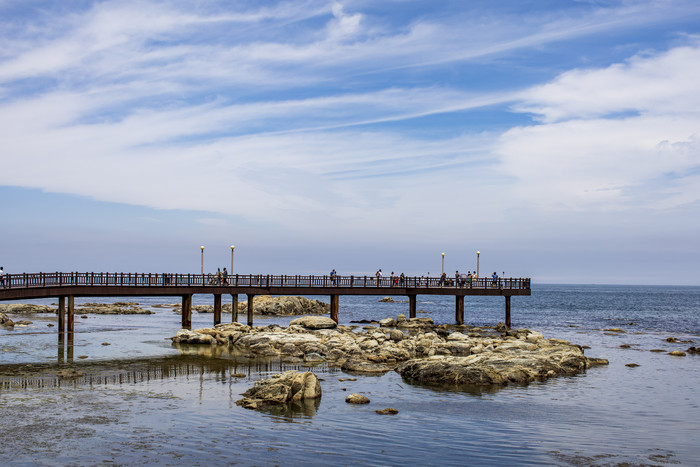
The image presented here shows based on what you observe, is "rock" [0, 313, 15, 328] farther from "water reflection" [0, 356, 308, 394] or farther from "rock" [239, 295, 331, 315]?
"rock" [239, 295, 331, 315]

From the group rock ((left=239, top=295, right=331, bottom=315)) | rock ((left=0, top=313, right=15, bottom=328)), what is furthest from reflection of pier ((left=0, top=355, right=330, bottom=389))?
rock ((left=239, top=295, right=331, bottom=315))

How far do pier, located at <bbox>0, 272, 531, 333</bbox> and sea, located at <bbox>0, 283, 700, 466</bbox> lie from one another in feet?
33.9

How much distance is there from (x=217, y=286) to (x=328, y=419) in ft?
111

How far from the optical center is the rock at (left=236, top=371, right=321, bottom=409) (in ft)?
80.7

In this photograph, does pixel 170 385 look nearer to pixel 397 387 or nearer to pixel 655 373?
pixel 397 387

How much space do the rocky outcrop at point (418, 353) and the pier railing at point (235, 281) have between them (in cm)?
667

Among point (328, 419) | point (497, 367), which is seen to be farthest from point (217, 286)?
point (328, 419)

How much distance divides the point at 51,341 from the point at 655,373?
39822 mm

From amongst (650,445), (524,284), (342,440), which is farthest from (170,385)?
(524,284)

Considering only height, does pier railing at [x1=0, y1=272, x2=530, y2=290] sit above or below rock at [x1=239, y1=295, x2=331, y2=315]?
above

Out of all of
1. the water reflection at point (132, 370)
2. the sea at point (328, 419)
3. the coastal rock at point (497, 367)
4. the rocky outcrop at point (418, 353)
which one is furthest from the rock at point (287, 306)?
the coastal rock at point (497, 367)

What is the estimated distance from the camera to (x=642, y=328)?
72.6 meters

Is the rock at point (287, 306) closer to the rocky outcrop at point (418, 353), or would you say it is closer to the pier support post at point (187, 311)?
the pier support post at point (187, 311)

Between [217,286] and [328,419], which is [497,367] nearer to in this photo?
[328,419]
